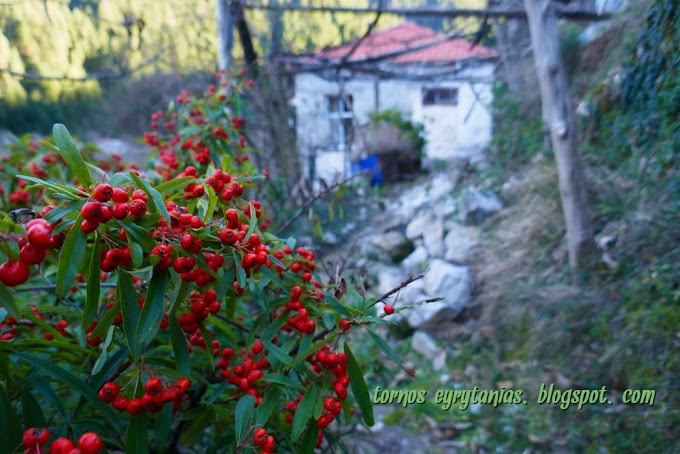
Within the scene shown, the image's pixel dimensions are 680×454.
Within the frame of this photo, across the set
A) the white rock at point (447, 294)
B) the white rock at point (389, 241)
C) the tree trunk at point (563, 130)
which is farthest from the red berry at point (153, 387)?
the white rock at point (389, 241)

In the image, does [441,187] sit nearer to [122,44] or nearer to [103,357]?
[122,44]

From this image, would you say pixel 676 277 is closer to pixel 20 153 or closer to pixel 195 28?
pixel 20 153

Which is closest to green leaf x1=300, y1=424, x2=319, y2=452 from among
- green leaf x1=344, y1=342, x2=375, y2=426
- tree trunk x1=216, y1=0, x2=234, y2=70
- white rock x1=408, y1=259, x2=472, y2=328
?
green leaf x1=344, y1=342, x2=375, y2=426

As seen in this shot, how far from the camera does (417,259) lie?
18.2 ft

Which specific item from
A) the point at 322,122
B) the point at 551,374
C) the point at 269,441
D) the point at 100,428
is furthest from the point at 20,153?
the point at 322,122

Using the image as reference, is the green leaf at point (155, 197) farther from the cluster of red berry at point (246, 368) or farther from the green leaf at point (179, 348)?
the cluster of red berry at point (246, 368)

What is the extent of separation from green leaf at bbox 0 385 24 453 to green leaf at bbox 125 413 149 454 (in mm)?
184

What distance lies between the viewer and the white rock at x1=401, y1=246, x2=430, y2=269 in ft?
17.9

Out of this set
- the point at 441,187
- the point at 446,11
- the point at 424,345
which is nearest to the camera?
the point at 446,11

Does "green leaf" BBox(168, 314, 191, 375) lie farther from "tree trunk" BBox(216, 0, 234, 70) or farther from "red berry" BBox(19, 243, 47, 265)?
"tree trunk" BBox(216, 0, 234, 70)

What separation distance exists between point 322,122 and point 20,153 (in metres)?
7.64

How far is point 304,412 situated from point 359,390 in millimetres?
136

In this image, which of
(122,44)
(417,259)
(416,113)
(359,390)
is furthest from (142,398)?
(416,113)

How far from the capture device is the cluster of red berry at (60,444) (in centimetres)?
76
